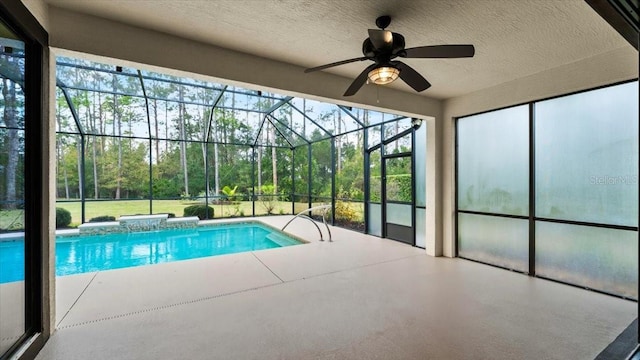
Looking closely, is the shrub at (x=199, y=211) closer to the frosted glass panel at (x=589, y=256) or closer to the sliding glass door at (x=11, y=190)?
the sliding glass door at (x=11, y=190)

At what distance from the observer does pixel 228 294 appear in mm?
3498

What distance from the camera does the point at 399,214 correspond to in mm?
6418

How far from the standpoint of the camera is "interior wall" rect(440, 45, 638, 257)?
3.24 metres

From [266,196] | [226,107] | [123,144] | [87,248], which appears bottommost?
[87,248]

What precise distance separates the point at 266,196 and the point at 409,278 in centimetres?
773

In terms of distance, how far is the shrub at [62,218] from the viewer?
26.4ft

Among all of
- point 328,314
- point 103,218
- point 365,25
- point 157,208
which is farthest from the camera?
point 157,208

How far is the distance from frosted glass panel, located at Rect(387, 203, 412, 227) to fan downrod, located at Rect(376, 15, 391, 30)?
168 inches

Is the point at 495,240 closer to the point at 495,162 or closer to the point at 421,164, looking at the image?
the point at 495,162

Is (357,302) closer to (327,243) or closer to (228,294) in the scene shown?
(228,294)

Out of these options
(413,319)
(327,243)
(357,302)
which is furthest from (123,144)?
(413,319)

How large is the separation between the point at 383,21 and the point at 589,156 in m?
3.23

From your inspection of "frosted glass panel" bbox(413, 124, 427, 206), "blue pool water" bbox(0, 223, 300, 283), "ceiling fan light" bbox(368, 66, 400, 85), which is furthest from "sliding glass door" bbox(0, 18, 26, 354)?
"frosted glass panel" bbox(413, 124, 427, 206)

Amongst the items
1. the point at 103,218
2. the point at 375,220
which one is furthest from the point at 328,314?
the point at 103,218
